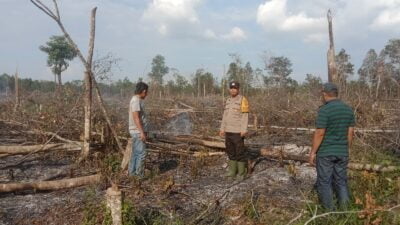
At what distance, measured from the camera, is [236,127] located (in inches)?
263

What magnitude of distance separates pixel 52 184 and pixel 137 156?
1320 mm

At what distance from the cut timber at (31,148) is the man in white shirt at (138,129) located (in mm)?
1592

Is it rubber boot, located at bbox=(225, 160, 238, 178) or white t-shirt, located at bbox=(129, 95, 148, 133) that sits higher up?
white t-shirt, located at bbox=(129, 95, 148, 133)

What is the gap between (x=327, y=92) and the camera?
490 cm

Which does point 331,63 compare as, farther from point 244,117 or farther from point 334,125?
point 334,125

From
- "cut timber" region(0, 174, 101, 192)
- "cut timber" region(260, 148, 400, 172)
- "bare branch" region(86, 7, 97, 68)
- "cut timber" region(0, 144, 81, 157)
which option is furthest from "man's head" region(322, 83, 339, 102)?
"cut timber" region(0, 144, 81, 157)

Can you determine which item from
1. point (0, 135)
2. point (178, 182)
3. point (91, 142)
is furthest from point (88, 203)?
point (0, 135)

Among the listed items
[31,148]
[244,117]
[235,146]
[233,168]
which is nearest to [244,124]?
[244,117]

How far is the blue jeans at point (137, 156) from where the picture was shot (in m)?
6.55

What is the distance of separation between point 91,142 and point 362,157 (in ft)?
16.1

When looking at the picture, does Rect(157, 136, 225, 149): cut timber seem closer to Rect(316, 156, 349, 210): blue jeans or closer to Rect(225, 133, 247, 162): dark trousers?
Rect(225, 133, 247, 162): dark trousers

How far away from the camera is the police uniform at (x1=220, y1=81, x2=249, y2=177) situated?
21.7 feet

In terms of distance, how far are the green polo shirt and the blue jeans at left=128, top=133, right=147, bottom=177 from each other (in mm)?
2836

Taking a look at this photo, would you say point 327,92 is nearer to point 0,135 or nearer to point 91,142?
point 91,142
